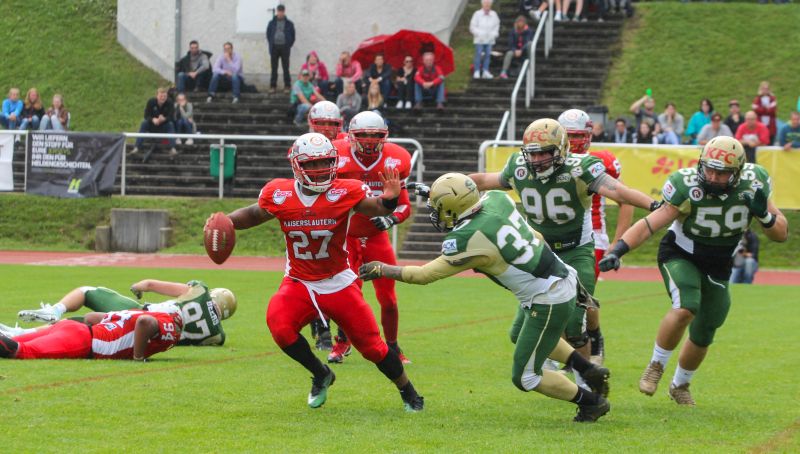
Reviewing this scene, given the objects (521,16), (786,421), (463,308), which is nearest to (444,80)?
(521,16)

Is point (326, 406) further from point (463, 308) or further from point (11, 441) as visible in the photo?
point (463, 308)

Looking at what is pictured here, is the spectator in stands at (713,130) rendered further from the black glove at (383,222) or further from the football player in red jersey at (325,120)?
the black glove at (383,222)

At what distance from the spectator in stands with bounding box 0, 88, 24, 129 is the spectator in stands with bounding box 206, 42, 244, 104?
4465 millimetres

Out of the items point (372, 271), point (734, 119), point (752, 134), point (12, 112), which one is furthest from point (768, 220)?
point (12, 112)

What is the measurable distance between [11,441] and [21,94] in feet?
85.6

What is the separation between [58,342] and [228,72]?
65.6 feet

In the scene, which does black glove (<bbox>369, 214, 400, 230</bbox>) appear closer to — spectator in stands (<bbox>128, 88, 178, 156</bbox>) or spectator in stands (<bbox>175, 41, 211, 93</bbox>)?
spectator in stands (<bbox>128, 88, 178, 156</bbox>)

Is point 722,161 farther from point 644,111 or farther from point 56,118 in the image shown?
point 56,118

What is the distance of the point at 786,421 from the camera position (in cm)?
835

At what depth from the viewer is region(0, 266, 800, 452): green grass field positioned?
7418 millimetres

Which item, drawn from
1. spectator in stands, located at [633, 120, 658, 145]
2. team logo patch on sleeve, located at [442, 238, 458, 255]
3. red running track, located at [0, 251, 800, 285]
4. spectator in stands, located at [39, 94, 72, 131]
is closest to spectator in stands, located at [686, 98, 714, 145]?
spectator in stands, located at [633, 120, 658, 145]

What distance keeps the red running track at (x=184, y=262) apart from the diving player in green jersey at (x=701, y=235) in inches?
447

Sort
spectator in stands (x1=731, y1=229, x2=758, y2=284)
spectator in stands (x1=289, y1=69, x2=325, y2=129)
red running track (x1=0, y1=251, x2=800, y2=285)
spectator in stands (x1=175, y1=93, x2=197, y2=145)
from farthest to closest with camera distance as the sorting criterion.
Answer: spectator in stands (x1=289, y1=69, x2=325, y2=129) → spectator in stands (x1=175, y1=93, x2=197, y2=145) → red running track (x1=0, y1=251, x2=800, y2=285) → spectator in stands (x1=731, y1=229, x2=758, y2=284)

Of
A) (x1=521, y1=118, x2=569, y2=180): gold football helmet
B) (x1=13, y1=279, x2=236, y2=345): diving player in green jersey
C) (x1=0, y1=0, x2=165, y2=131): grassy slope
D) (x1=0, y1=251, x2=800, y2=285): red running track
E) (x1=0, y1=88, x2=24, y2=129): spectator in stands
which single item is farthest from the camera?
(x1=0, y1=0, x2=165, y2=131): grassy slope
